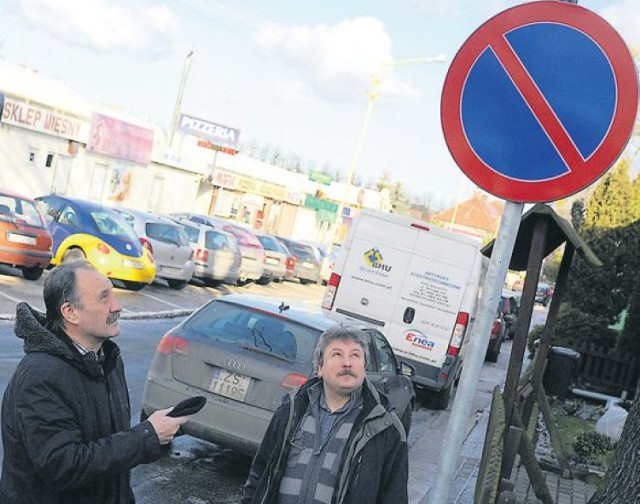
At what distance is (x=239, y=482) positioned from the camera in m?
7.81

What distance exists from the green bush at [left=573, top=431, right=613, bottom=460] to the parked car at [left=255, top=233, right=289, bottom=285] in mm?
19006

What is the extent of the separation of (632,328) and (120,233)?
10.4m

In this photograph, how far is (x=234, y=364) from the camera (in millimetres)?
7477

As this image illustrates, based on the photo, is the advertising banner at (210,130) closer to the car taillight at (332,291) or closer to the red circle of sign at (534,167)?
the car taillight at (332,291)

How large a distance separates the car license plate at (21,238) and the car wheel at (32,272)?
61cm

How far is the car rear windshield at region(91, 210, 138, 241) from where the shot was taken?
18.7 m

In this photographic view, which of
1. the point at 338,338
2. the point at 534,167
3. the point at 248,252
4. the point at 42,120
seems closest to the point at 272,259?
the point at 248,252

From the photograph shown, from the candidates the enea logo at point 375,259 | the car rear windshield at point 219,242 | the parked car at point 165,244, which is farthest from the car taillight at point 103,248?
the enea logo at point 375,259

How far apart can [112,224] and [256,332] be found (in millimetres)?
11915

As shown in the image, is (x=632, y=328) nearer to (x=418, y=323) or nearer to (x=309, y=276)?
(x=418, y=323)

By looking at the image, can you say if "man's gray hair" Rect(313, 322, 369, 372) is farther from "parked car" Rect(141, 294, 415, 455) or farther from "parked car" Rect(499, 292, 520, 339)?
"parked car" Rect(499, 292, 520, 339)

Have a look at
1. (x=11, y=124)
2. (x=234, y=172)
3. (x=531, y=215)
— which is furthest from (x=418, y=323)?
(x=234, y=172)

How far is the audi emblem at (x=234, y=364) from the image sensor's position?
7.46 meters

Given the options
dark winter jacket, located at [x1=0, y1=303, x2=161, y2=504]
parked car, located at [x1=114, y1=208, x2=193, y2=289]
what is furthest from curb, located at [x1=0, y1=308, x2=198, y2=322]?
dark winter jacket, located at [x1=0, y1=303, x2=161, y2=504]
